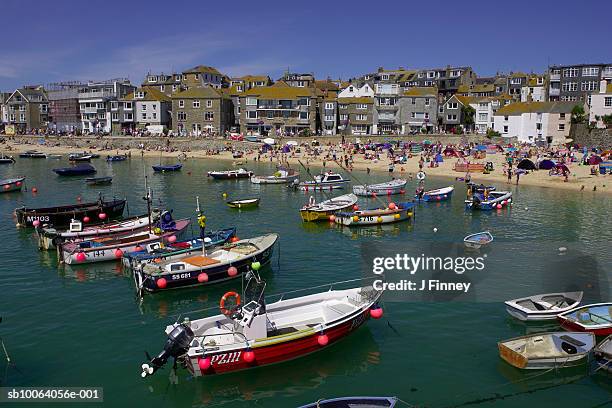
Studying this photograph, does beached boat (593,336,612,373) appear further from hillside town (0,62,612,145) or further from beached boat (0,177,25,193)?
hillside town (0,62,612,145)

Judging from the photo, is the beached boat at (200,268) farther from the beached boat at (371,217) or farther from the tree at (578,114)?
the tree at (578,114)

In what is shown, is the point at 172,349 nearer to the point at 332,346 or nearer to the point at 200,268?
the point at 332,346

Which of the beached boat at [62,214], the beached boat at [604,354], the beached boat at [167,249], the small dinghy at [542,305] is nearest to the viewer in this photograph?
the beached boat at [604,354]

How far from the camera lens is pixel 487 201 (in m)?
51.3

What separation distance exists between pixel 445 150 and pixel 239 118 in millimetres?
49634

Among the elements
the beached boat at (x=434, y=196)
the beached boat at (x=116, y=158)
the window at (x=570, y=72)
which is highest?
the window at (x=570, y=72)

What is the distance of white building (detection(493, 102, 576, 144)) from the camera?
323ft

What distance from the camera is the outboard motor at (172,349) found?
19344mm

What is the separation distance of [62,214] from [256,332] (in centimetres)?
2913

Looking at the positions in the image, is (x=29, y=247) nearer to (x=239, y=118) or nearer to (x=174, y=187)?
(x=174, y=187)

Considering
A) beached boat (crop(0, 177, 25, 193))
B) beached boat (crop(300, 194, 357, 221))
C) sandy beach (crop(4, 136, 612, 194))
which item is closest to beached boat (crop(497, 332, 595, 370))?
beached boat (crop(300, 194, 357, 221))

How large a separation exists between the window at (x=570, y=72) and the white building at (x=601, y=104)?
727 inches

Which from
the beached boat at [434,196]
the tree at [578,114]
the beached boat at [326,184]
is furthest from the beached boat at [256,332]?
the tree at [578,114]

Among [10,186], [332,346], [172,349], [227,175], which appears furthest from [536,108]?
[172,349]
